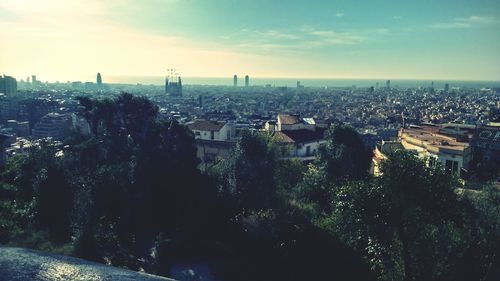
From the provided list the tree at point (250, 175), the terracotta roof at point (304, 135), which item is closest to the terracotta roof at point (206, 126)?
the terracotta roof at point (304, 135)

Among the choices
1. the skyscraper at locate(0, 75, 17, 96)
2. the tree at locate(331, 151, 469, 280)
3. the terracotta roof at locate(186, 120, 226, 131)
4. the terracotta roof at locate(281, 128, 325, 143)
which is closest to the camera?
the tree at locate(331, 151, 469, 280)

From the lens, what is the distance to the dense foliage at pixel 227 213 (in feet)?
43.9

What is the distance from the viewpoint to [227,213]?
17.5 m

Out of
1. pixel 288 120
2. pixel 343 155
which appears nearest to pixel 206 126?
pixel 288 120

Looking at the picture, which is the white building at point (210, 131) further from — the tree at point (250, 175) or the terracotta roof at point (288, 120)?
the tree at point (250, 175)

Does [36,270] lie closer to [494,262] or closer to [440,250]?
[440,250]

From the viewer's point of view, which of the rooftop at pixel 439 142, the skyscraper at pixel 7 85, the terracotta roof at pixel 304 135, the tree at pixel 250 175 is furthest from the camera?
the skyscraper at pixel 7 85

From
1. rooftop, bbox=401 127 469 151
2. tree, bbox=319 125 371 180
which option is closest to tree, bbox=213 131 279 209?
tree, bbox=319 125 371 180

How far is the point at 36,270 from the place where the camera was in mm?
5375

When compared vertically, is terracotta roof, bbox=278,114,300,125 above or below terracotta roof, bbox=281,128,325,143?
above

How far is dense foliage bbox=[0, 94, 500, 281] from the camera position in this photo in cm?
1338

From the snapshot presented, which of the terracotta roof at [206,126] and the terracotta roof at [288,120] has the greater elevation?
the terracotta roof at [288,120]

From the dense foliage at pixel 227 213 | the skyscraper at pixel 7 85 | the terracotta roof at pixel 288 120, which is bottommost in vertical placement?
the dense foliage at pixel 227 213

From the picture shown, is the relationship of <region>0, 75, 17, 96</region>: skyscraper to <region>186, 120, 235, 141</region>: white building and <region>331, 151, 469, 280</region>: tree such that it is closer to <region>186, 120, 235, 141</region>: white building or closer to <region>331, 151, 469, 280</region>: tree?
<region>186, 120, 235, 141</region>: white building
